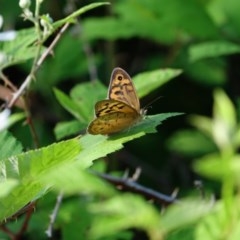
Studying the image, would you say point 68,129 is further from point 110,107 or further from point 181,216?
point 181,216

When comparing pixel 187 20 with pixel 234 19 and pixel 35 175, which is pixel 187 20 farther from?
pixel 35 175

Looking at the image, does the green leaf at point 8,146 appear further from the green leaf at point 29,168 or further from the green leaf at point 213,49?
the green leaf at point 213,49

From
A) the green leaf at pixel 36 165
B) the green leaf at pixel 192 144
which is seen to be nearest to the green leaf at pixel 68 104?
the green leaf at pixel 36 165

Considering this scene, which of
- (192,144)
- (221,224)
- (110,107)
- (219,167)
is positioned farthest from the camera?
(192,144)

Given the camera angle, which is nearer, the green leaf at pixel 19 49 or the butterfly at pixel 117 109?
the butterfly at pixel 117 109

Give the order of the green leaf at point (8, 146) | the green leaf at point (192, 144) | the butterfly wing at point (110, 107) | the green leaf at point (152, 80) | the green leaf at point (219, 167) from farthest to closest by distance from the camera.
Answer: the green leaf at point (192, 144) → the green leaf at point (152, 80) → the green leaf at point (8, 146) → the butterfly wing at point (110, 107) → the green leaf at point (219, 167)

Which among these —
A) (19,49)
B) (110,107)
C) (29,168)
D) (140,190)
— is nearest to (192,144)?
(140,190)
